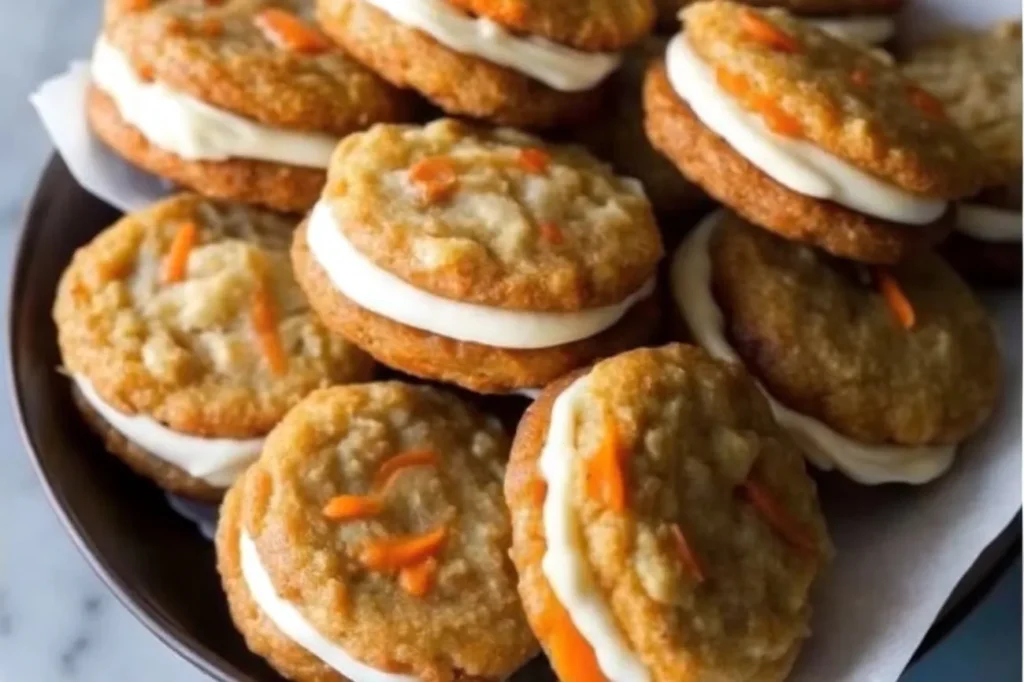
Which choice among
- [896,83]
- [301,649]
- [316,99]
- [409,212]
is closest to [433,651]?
[301,649]

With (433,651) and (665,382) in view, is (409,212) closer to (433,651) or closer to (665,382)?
(665,382)

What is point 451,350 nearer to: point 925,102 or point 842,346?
point 842,346

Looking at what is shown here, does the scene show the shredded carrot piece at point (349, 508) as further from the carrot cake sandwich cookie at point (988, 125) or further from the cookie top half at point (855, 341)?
the carrot cake sandwich cookie at point (988, 125)

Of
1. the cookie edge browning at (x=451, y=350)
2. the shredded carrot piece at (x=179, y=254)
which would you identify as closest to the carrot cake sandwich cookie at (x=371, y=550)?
the cookie edge browning at (x=451, y=350)

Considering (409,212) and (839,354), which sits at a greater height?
(409,212)

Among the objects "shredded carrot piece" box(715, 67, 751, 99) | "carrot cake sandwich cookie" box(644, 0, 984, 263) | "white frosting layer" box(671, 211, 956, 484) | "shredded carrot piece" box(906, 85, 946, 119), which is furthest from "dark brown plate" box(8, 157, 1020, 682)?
"shredded carrot piece" box(715, 67, 751, 99)

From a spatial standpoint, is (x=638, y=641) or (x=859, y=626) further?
(x=859, y=626)

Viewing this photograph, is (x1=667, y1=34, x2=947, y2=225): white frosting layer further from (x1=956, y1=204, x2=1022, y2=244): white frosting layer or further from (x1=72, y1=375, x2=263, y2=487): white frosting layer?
(x1=72, y1=375, x2=263, y2=487): white frosting layer

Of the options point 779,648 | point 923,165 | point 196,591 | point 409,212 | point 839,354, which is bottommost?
point 196,591
